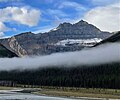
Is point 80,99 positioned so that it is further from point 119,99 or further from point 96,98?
point 119,99

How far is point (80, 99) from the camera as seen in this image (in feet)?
630

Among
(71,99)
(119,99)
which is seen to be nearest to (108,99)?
(119,99)

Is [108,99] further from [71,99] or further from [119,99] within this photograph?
[71,99]

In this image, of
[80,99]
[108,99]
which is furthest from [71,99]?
[108,99]

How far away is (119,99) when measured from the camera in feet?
603

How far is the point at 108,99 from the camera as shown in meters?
186

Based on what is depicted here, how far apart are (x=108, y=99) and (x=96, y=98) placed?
9747mm

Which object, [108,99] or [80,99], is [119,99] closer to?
[108,99]

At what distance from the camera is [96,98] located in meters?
194

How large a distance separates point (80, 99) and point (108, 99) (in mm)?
15359

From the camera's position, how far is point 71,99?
19088cm

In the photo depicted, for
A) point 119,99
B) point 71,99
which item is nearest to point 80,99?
point 71,99

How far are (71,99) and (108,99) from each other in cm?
1954

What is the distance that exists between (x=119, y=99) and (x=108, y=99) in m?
5.73
